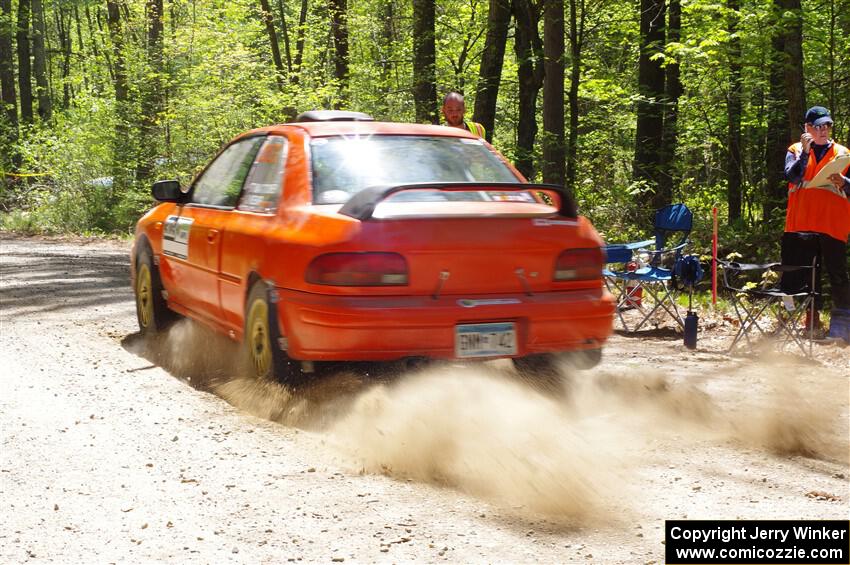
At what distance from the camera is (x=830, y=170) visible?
8930mm

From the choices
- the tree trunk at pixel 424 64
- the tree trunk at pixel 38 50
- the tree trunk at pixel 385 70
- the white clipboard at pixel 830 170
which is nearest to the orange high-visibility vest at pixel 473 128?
the white clipboard at pixel 830 170

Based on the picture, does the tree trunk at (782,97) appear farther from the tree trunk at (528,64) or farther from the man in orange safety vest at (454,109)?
the tree trunk at (528,64)

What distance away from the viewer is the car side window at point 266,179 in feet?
20.2

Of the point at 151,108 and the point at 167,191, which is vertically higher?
the point at 151,108

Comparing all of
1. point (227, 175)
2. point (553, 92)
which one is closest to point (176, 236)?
point (227, 175)

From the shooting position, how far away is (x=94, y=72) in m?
26.3

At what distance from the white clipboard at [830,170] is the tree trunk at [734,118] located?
16.8 ft

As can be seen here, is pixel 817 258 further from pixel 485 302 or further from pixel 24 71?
pixel 24 71

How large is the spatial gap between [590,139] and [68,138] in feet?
40.9

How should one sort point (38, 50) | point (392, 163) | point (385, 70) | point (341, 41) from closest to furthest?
point (392, 163) → point (341, 41) → point (385, 70) → point (38, 50)

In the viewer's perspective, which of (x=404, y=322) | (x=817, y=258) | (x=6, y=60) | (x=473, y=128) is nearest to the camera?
(x=404, y=322)

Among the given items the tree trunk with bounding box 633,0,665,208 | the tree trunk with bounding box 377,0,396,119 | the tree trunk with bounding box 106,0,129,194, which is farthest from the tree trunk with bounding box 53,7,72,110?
the tree trunk with bounding box 633,0,665,208

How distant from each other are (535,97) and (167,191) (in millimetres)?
15152

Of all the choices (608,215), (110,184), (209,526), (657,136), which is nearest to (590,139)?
(657,136)
